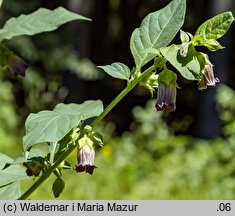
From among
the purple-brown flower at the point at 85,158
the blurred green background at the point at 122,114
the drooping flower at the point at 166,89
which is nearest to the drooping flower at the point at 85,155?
the purple-brown flower at the point at 85,158

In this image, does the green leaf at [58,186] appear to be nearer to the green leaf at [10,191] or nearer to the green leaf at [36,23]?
the green leaf at [10,191]

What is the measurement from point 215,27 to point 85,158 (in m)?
0.26

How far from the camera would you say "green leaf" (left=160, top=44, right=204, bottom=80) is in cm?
83

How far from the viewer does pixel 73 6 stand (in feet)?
19.3

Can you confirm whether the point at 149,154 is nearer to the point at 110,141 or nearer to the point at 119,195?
the point at 110,141

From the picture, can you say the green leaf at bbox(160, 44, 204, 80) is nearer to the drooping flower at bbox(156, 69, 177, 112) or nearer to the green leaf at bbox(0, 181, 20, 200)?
the drooping flower at bbox(156, 69, 177, 112)

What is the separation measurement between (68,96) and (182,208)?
16.3 feet

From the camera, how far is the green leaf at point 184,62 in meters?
0.83

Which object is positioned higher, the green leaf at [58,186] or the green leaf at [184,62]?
the green leaf at [184,62]

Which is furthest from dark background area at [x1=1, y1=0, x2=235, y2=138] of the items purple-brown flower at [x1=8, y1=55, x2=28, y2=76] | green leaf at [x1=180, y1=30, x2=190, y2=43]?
green leaf at [x1=180, y1=30, x2=190, y2=43]

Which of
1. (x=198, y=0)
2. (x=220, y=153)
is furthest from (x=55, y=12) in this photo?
(x=198, y=0)

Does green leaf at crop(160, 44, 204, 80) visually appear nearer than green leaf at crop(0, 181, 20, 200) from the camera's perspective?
Yes

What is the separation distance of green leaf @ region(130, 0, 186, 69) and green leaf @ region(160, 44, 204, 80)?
42mm

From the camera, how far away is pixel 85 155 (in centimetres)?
95
